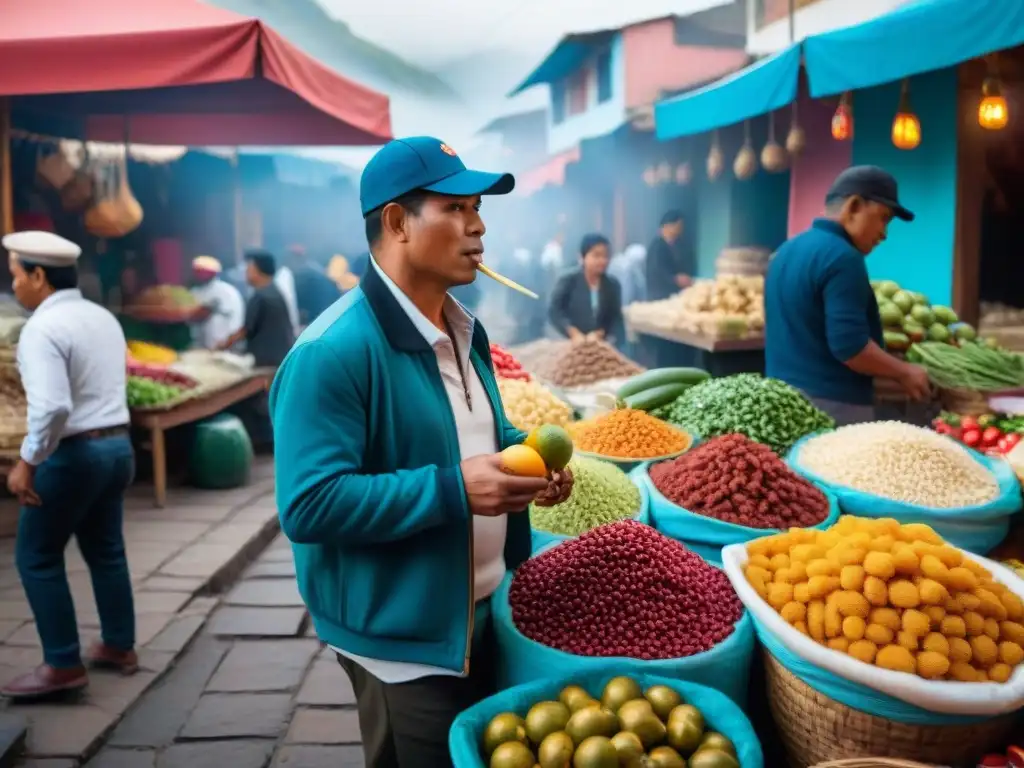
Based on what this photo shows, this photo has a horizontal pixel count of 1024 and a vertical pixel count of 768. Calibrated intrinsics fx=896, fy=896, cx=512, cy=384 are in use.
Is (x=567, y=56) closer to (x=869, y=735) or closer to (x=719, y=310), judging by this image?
(x=719, y=310)

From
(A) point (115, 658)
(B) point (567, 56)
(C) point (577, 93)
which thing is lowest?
(A) point (115, 658)

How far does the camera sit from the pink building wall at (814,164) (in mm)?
9000

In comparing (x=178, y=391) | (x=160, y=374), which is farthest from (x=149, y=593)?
(x=160, y=374)

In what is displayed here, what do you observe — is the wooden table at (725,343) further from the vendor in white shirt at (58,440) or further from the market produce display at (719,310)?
the vendor in white shirt at (58,440)

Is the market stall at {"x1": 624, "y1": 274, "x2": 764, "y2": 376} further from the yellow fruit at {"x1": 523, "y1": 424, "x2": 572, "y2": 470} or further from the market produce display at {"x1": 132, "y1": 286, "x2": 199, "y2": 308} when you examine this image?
the market produce display at {"x1": 132, "y1": 286, "x2": 199, "y2": 308}

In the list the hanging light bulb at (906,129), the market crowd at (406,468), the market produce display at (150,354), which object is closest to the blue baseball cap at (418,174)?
the market crowd at (406,468)

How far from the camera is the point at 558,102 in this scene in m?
24.0

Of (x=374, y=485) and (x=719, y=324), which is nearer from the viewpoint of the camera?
(x=374, y=485)

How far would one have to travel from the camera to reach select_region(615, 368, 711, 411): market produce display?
4.20 m

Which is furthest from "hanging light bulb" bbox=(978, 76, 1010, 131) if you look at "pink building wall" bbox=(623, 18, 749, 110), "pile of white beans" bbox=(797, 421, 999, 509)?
"pink building wall" bbox=(623, 18, 749, 110)

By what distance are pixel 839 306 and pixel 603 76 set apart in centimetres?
1770

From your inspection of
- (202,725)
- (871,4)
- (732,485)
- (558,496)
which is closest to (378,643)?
(558,496)

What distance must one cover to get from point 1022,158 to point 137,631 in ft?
21.1

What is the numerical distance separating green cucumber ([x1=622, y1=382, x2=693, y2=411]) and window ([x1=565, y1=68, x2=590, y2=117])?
18585 mm
